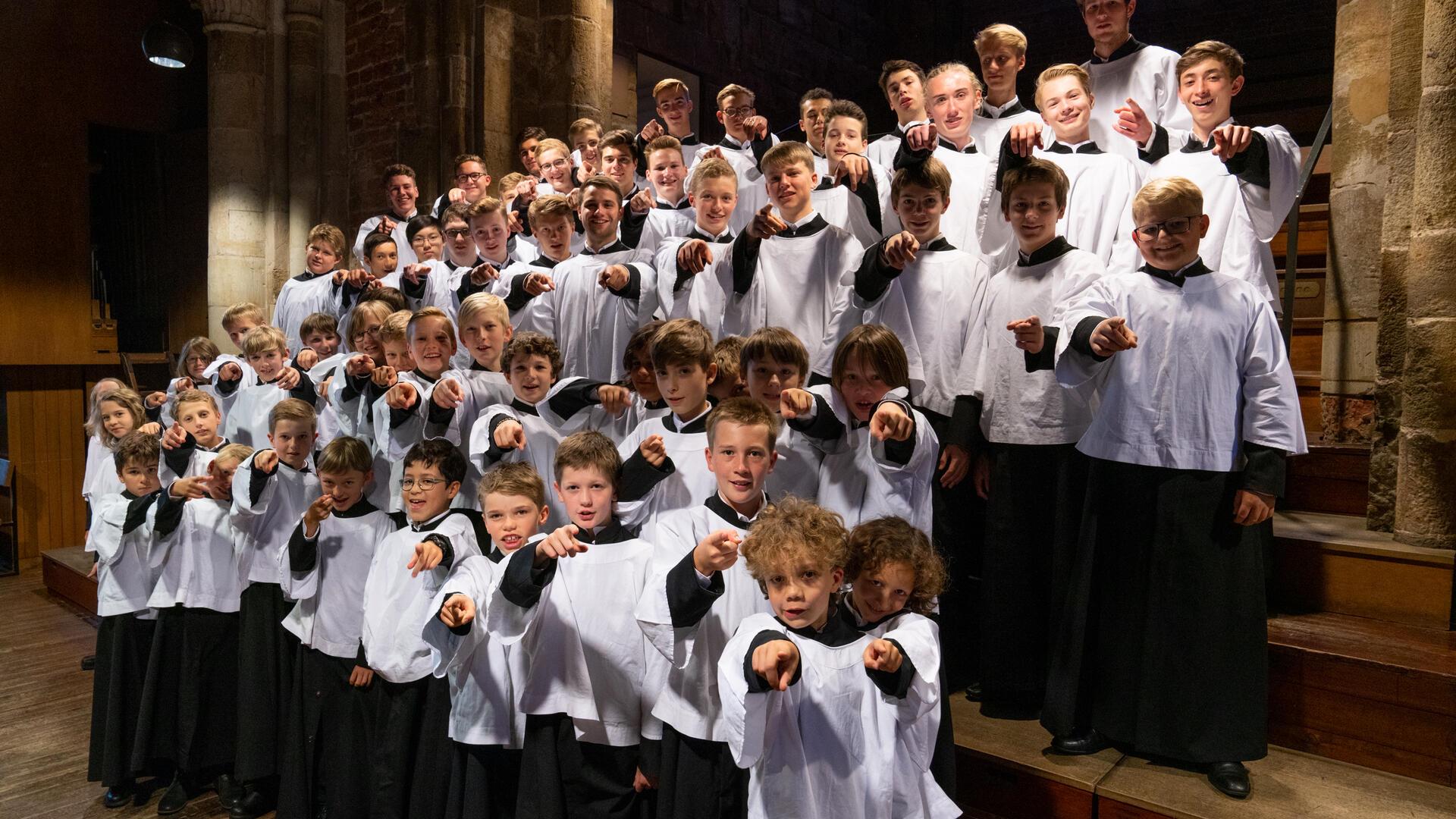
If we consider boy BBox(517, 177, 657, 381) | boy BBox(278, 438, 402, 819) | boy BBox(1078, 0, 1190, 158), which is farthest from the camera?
boy BBox(517, 177, 657, 381)

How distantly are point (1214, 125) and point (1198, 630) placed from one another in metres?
1.85

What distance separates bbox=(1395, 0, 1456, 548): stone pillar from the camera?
140 inches

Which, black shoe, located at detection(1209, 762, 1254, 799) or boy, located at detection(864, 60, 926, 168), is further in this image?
boy, located at detection(864, 60, 926, 168)

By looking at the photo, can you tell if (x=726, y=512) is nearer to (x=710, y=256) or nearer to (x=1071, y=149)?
(x=710, y=256)

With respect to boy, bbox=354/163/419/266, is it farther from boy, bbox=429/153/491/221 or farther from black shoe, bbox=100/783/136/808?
black shoe, bbox=100/783/136/808

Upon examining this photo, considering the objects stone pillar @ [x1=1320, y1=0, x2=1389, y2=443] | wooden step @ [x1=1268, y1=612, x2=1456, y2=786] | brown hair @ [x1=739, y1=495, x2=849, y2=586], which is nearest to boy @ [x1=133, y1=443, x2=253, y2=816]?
brown hair @ [x1=739, y1=495, x2=849, y2=586]

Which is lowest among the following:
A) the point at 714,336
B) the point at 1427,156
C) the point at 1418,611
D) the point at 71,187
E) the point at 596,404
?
the point at 1418,611

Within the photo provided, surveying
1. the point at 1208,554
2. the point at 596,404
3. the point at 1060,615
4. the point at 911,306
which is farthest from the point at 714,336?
the point at 1208,554

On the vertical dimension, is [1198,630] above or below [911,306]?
below

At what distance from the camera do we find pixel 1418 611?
3.34 m

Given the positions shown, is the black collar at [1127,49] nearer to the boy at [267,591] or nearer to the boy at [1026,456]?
the boy at [1026,456]

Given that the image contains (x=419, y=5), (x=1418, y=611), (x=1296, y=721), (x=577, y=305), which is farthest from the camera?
(x=419, y=5)

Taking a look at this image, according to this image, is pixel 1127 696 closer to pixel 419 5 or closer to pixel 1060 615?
pixel 1060 615

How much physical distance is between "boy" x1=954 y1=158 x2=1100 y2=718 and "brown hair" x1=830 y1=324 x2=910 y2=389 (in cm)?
52
